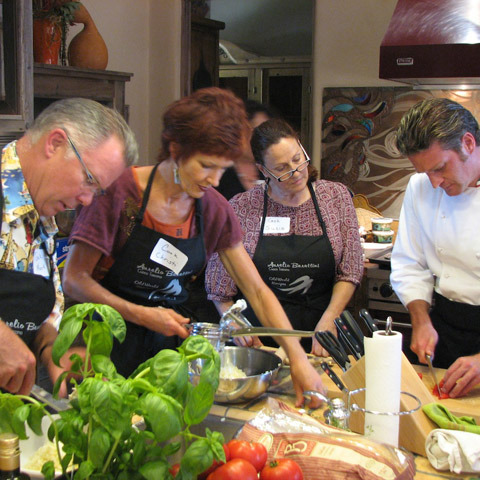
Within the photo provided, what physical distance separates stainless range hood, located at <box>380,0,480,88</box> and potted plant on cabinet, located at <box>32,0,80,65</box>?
1.73 m

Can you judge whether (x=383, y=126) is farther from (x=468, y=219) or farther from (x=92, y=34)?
(x=468, y=219)

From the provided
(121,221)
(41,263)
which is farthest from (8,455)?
(121,221)

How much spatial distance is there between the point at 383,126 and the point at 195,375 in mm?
3743

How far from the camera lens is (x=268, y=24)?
8070 mm

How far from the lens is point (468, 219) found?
2.25 m

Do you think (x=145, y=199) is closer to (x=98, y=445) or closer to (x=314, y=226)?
(x=314, y=226)

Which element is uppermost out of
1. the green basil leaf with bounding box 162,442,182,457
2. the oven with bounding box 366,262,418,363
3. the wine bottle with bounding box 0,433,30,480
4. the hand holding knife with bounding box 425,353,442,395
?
the wine bottle with bounding box 0,433,30,480

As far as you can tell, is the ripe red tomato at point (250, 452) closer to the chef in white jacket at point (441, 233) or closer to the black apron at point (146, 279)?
the chef in white jacket at point (441, 233)

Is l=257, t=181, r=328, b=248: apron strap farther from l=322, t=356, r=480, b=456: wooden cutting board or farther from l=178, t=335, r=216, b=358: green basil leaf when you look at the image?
l=178, t=335, r=216, b=358: green basil leaf

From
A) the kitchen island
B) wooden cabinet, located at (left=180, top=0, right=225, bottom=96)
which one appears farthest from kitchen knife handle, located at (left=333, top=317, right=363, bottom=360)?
wooden cabinet, located at (left=180, top=0, right=225, bottom=96)

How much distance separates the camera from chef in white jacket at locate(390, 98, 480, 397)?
2.10 m

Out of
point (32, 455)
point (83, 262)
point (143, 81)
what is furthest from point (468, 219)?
point (143, 81)

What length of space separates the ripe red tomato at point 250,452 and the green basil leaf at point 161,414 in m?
0.28

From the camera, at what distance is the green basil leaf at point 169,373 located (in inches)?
37.0
